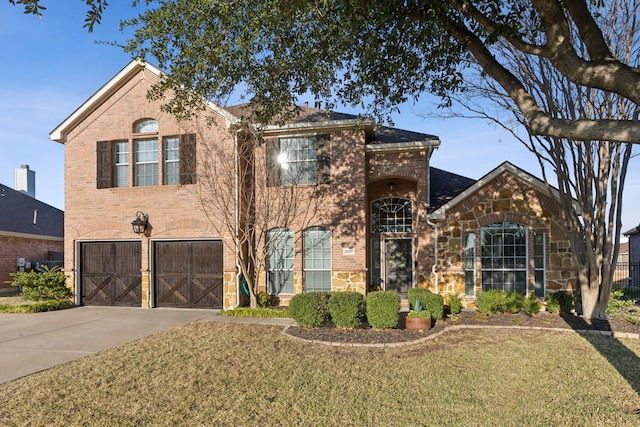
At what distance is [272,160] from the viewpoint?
13.1 meters

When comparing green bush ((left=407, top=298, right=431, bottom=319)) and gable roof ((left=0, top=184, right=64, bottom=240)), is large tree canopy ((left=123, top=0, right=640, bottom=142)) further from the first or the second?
gable roof ((left=0, top=184, right=64, bottom=240))

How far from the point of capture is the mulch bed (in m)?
8.37

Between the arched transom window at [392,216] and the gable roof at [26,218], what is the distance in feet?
55.6

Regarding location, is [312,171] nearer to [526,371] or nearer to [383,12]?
[383,12]

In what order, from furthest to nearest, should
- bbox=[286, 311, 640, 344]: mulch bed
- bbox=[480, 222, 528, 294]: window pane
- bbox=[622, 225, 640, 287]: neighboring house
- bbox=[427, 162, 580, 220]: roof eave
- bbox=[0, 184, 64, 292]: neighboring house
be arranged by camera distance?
bbox=[622, 225, 640, 287]: neighboring house → bbox=[0, 184, 64, 292]: neighboring house → bbox=[480, 222, 528, 294]: window pane → bbox=[427, 162, 580, 220]: roof eave → bbox=[286, 311, 640, 344]: mulch bed

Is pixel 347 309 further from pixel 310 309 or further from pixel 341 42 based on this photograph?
pixel 341 42

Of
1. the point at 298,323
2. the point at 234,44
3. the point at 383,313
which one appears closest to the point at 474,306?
the point at 383,313

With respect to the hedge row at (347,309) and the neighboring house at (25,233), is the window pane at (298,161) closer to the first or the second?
the hedge row at (347,309)

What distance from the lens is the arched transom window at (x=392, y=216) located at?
14273mm

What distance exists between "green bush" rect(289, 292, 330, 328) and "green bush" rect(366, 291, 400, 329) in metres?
1.04

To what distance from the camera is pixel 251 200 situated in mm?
12648

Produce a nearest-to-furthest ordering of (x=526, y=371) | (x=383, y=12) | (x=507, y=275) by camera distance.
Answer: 1. (x=383, y=12)
2. (x=526, y=371)
3. (x=507, y=275)

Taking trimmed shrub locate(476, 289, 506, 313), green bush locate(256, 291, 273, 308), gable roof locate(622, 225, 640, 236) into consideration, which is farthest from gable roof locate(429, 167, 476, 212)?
gable roof locate(622, 225, 640, 236)

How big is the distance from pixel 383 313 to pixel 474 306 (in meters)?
4.71
